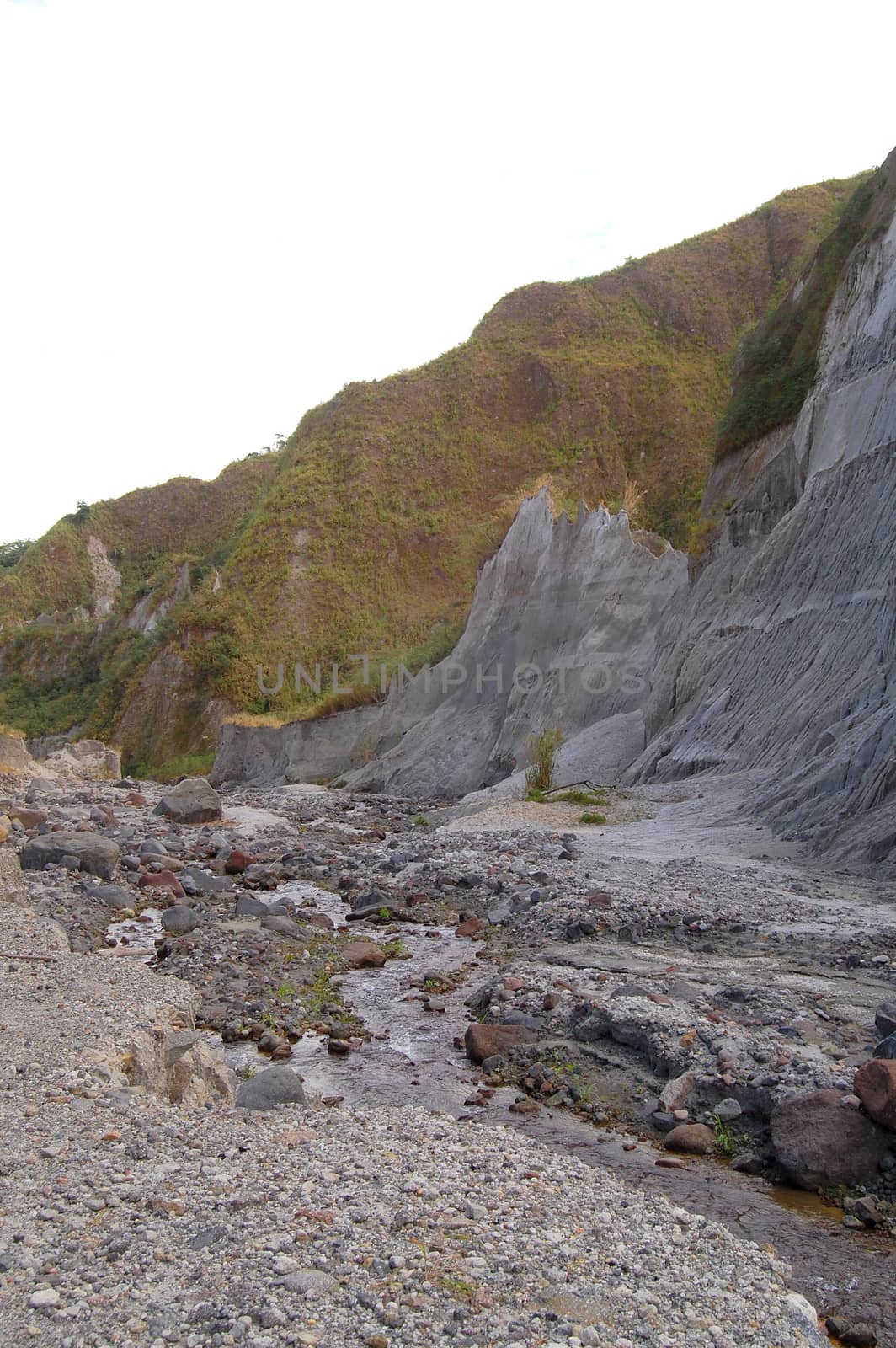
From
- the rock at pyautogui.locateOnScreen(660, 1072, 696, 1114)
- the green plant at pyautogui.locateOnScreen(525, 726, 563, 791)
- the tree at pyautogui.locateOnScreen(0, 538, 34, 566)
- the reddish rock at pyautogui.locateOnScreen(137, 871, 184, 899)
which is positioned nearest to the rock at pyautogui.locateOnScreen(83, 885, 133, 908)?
the reddish rock at pyautogui.locateOnScreen(137, 871, 184, 899)

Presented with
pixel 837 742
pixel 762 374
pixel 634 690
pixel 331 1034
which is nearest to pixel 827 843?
pixel 837 742

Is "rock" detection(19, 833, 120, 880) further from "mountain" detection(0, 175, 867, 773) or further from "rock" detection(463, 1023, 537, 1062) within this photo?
"mountain" detection(0, 175, 867, 773)

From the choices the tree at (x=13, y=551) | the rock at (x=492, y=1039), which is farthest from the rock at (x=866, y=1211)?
the tree at (x=13, y=551)

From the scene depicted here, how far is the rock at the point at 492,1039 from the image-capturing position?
21.1 ft

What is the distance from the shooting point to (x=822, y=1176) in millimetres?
4648

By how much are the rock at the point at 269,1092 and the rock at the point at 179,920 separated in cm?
463

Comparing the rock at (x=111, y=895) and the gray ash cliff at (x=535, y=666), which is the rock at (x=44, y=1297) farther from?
the gray ash cliff at (x=535, y=666)

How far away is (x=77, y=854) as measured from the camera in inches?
510

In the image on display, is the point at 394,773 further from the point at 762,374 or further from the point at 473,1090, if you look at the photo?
the point at 473,1090

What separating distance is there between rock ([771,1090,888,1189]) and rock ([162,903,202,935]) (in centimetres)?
649

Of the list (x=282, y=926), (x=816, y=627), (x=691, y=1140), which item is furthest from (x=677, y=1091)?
(x=816, y=627)

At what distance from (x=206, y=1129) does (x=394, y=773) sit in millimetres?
27294

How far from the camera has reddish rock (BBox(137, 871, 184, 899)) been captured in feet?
40.0

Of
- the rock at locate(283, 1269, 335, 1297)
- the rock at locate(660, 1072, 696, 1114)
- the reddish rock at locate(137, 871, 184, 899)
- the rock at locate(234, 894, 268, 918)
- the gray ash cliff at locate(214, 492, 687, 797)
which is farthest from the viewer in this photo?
the gray ash cliff at locate(214, 492, 687, 797)
